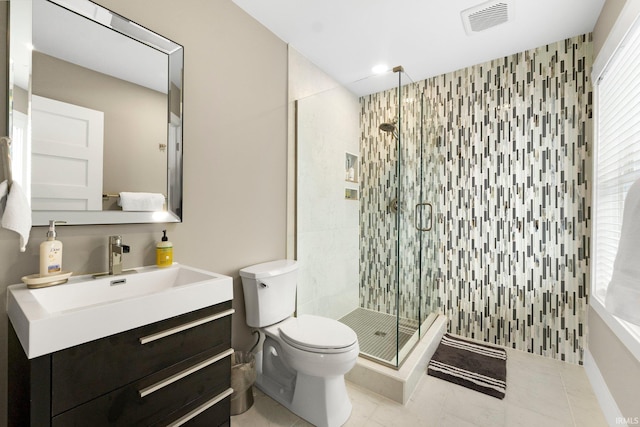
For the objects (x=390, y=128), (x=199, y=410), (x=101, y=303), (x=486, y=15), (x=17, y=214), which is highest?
(x=486, y=15)

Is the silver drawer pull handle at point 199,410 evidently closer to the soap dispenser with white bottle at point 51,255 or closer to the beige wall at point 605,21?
the soap dispenser with white bottle at point 51,255

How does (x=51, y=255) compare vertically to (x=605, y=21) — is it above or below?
below

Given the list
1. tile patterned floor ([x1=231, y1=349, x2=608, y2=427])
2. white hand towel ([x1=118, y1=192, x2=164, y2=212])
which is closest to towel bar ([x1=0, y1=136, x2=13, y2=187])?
white hand towel ([x1=118, y1=192, x2=164, y2=212])

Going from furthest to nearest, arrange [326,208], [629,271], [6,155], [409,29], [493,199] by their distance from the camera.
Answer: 1. [326,208]
2. [493,199]
3. [409,29]
4. [6,155]
5. [629,271]

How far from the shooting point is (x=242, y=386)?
1.67 metres

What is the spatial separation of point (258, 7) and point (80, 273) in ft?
5.92

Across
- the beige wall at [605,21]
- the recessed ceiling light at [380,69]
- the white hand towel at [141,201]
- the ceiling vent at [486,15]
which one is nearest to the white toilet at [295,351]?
the white hand towel at [141,201]

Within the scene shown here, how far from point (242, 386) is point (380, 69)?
2.69m

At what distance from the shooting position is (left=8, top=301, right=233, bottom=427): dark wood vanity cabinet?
31.8 inches

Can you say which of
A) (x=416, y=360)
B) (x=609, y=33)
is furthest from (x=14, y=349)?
(x=609, y=33)

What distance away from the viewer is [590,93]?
2090 millimetres

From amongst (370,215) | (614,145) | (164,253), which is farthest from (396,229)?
(164,253)

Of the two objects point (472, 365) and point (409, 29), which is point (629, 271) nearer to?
point (472, 365)

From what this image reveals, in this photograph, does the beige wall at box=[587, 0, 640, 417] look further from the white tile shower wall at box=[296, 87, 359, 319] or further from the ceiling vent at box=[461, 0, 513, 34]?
the white tile shower wall at box=[296, 87, 359, 319]
